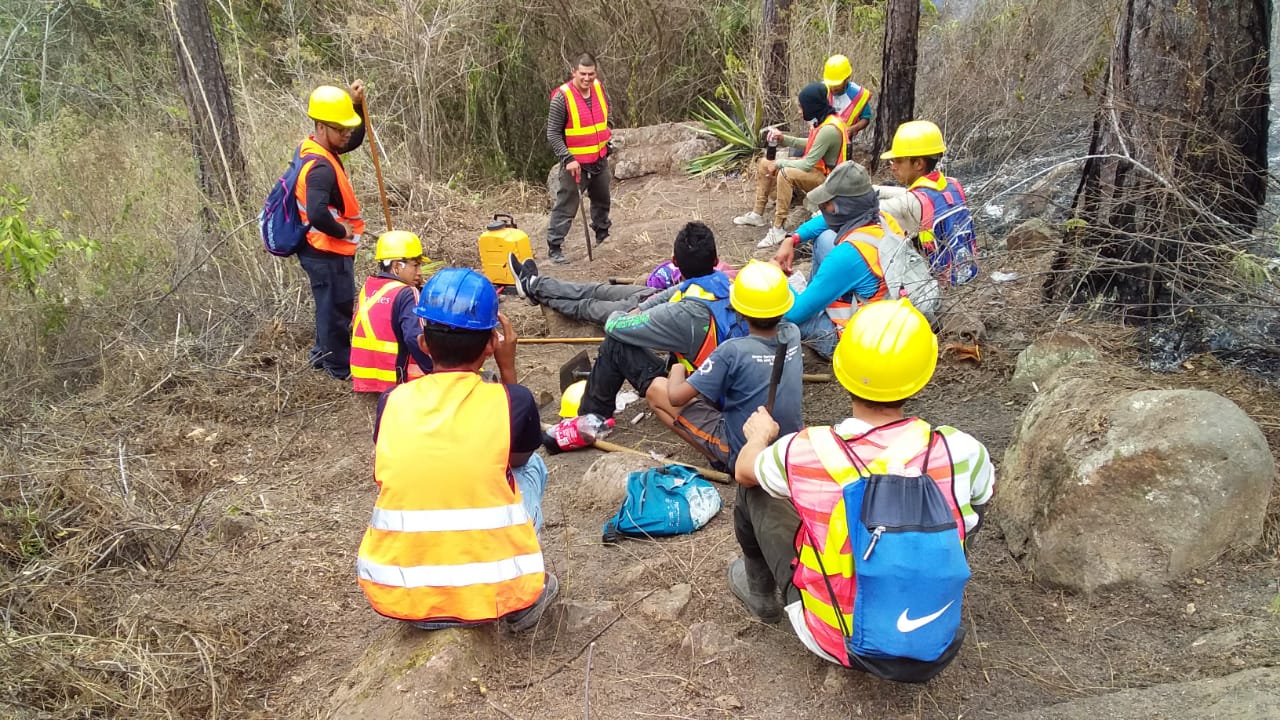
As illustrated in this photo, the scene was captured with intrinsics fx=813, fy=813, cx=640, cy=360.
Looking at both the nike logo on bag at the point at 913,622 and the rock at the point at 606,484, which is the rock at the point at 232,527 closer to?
the rock at the point at 606,484

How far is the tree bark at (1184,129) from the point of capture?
361cm

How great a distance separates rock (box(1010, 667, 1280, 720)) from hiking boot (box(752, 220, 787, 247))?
5.47m

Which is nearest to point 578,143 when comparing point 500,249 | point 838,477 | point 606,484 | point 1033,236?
point 500,249

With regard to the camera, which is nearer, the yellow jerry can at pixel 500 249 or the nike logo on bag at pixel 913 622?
the nike logo on bag at pixel 913 622

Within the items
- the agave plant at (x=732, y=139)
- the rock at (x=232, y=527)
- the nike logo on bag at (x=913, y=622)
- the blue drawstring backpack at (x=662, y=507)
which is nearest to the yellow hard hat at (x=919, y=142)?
the blue drawstring backpack at (x=662, y=507)

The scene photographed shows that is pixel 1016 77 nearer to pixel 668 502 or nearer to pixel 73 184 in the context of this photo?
pixel 668 502

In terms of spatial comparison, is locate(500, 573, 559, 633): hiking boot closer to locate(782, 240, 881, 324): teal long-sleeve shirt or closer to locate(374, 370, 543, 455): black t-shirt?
locate(374, 370, 543, 455): black t-shirt

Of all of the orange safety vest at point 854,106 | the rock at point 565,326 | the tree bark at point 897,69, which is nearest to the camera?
the rock at point 565,326

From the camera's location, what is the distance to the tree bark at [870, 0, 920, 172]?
716 centimetres

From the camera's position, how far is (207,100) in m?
6.45

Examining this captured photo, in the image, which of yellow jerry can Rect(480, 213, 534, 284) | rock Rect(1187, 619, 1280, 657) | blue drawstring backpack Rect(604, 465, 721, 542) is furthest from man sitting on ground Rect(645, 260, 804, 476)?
yellow jerry can Rect(480, 213, 534, 284)

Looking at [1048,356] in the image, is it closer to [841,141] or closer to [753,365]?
[753,365]

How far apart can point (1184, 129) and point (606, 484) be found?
10.4 feet

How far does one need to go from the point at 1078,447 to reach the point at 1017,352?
1.81 m
